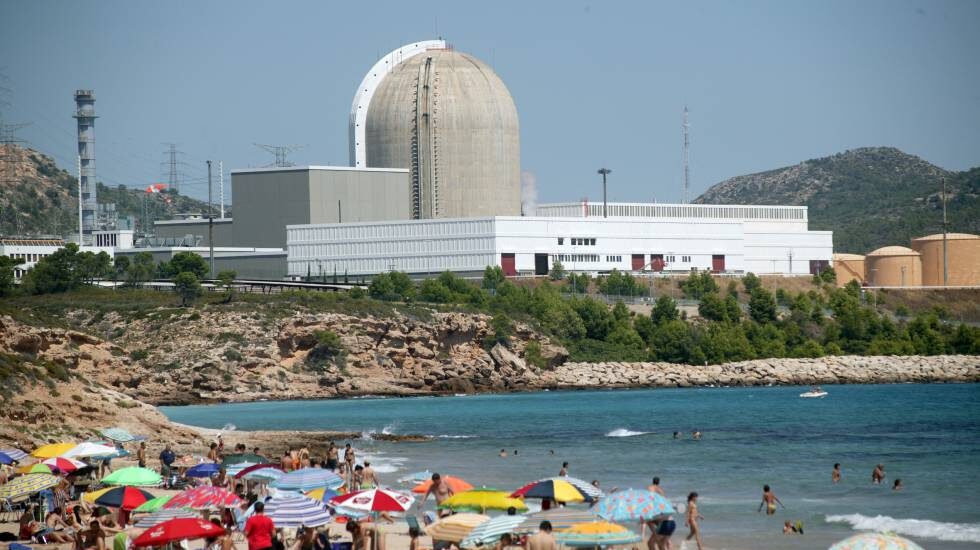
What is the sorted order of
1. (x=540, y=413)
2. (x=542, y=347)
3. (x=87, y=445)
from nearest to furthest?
(x=87, y=445) < (x=540, y=413) < (x=542, y=347)

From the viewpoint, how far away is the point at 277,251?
13550 cm

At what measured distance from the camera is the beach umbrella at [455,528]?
28.4m

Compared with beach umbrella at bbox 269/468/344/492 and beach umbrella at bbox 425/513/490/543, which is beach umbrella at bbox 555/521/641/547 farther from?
beach umbrella at bbox 269/468/344/492

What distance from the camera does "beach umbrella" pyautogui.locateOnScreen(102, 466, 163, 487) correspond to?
3494 cm

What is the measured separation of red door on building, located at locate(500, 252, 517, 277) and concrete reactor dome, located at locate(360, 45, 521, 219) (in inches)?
403

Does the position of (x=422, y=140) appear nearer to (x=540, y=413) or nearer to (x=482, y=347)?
(x=482, y=347)

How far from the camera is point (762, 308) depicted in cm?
11881

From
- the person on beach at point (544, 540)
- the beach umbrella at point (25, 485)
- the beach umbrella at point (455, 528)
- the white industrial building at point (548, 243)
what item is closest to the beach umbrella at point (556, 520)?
the beach umbrella at point (455, 528)

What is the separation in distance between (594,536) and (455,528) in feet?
10.0

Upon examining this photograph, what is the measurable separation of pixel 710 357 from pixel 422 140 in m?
36.1

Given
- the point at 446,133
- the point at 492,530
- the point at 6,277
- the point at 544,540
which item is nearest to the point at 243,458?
the point at 492,530

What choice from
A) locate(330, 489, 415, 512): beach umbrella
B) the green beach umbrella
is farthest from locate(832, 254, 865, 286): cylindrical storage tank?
the green beach umbrella

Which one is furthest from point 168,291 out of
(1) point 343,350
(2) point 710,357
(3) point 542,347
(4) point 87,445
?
(4) point 87,445

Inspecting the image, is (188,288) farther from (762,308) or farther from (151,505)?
(151,505)
